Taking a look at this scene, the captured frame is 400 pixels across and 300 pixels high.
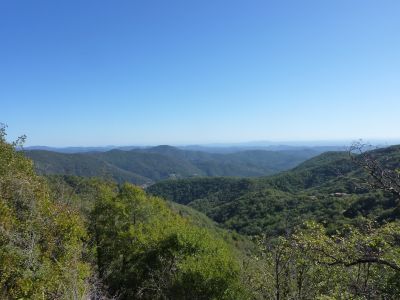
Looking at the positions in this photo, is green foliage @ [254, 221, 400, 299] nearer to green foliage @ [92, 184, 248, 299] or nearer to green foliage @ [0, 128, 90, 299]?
green foliage @ [92, 184, 248, 299]

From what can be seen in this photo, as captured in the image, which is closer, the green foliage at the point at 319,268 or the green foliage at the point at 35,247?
the green foliage at the point at 319,268

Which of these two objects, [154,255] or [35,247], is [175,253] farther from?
[35,247]

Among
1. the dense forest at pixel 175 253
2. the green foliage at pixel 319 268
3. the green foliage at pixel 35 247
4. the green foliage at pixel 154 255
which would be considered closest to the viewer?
the dense forest at pixel 175 253

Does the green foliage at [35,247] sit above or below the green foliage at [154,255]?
above

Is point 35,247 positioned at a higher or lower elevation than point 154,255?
higher

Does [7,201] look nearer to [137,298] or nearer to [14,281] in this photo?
[14,281]

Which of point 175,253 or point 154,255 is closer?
point 175,253

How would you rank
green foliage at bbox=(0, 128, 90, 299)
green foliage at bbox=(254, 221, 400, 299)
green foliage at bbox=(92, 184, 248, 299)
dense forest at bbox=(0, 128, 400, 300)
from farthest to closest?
green foliage at bbox=(92, 184, 248, 299) → green foliage at bbox=(0, 128, 90, 299) → green foliage at bbox=(254, 221, 400, 299) → dense forest at bbox=(0, 128, 400, 300)

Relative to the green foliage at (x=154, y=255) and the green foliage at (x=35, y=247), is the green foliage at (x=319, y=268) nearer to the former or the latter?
the green foliage at (x=154, y=255)

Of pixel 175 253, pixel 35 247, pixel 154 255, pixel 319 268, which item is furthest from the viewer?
pixel 154 255

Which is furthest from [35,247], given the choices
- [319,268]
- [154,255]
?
[319,268]

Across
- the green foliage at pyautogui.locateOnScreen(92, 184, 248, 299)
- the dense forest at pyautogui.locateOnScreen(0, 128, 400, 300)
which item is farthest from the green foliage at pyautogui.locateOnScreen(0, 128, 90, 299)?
the green foliage at pyautogui.locateOnScreen(92, 184, 248, 299)

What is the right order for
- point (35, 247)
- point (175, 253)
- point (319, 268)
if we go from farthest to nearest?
point (175, 253), point (35, 247), point (319, 268)

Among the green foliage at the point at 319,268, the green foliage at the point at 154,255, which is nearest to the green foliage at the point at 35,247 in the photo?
the green foliage at the point at 154,255
